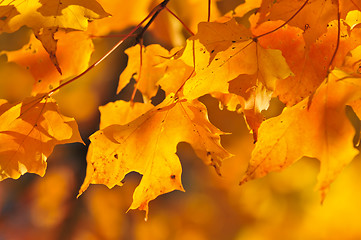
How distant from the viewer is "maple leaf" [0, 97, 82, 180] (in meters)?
0.62

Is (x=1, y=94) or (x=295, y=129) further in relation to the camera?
(x=1, y=94)

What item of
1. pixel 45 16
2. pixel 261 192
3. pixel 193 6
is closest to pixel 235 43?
pixel 45 16

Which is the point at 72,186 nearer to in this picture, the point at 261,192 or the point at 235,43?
the point at 261,192

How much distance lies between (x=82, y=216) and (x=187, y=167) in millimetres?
439

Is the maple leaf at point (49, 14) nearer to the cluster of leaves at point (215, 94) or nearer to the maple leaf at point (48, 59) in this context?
the cluster of leaves at point (215, 94)

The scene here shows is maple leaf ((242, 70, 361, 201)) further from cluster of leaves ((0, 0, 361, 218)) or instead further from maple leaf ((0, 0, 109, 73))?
maple leaf ((0, 0, 109, 73))

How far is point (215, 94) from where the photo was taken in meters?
0.69

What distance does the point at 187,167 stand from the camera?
4.67ft

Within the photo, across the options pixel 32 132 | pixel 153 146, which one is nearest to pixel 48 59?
pixel 32 132

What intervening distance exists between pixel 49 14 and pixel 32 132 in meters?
0.22

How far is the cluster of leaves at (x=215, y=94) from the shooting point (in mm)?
522

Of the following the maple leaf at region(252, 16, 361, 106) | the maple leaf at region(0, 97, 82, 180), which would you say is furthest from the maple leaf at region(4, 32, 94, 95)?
the maple leaf at region(252, 16, 361, 106)

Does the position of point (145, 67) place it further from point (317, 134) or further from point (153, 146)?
point (317, 134)

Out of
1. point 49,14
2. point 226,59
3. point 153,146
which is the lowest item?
point 153,146
